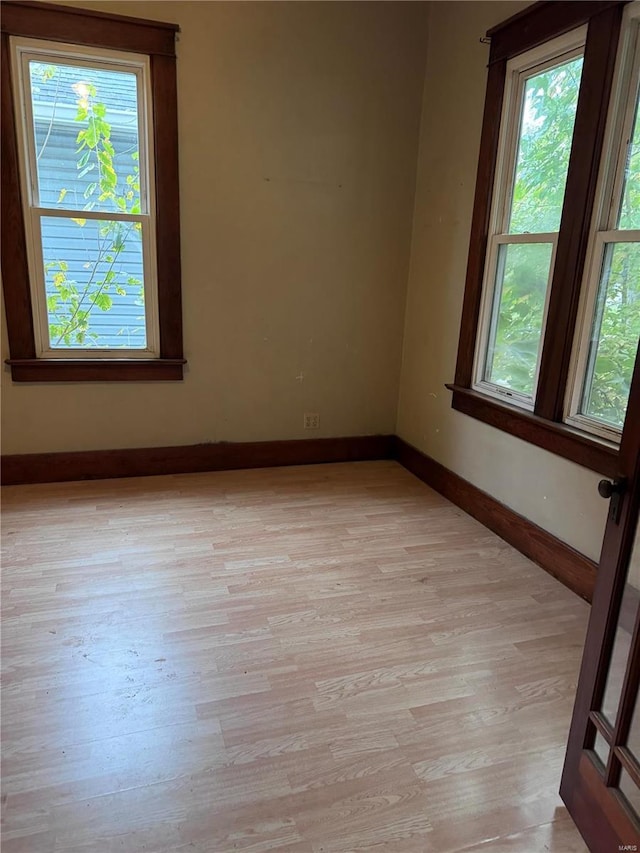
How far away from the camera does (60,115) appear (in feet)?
10.1

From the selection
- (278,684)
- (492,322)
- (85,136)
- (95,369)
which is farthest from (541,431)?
(85,136)

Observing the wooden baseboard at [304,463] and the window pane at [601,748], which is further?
the wooden baseboard at [304,463]

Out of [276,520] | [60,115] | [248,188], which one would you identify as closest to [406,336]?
[248,188]

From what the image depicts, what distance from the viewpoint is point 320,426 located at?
396cm

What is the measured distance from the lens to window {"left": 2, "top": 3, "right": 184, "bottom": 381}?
300cm

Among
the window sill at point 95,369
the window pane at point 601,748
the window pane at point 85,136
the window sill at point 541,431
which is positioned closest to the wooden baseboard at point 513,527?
the window sill at point 541,431

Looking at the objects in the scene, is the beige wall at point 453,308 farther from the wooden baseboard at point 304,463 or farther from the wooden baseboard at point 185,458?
the wooden baseboard at point 185,458

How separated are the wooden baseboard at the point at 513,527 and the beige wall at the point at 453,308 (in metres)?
0.04

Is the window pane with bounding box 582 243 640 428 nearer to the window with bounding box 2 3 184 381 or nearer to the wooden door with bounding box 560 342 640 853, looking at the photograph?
the wooden door with bounding box 560 342 640 853

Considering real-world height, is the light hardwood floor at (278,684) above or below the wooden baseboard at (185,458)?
below

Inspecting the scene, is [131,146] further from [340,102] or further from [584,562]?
[584,562]

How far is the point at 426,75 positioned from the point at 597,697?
364 centimetres

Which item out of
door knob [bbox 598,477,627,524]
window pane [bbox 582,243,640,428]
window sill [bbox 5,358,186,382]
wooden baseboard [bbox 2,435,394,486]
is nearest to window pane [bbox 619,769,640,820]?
door knob [bbox 598,477,627,524]

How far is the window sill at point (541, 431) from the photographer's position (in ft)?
7.59
